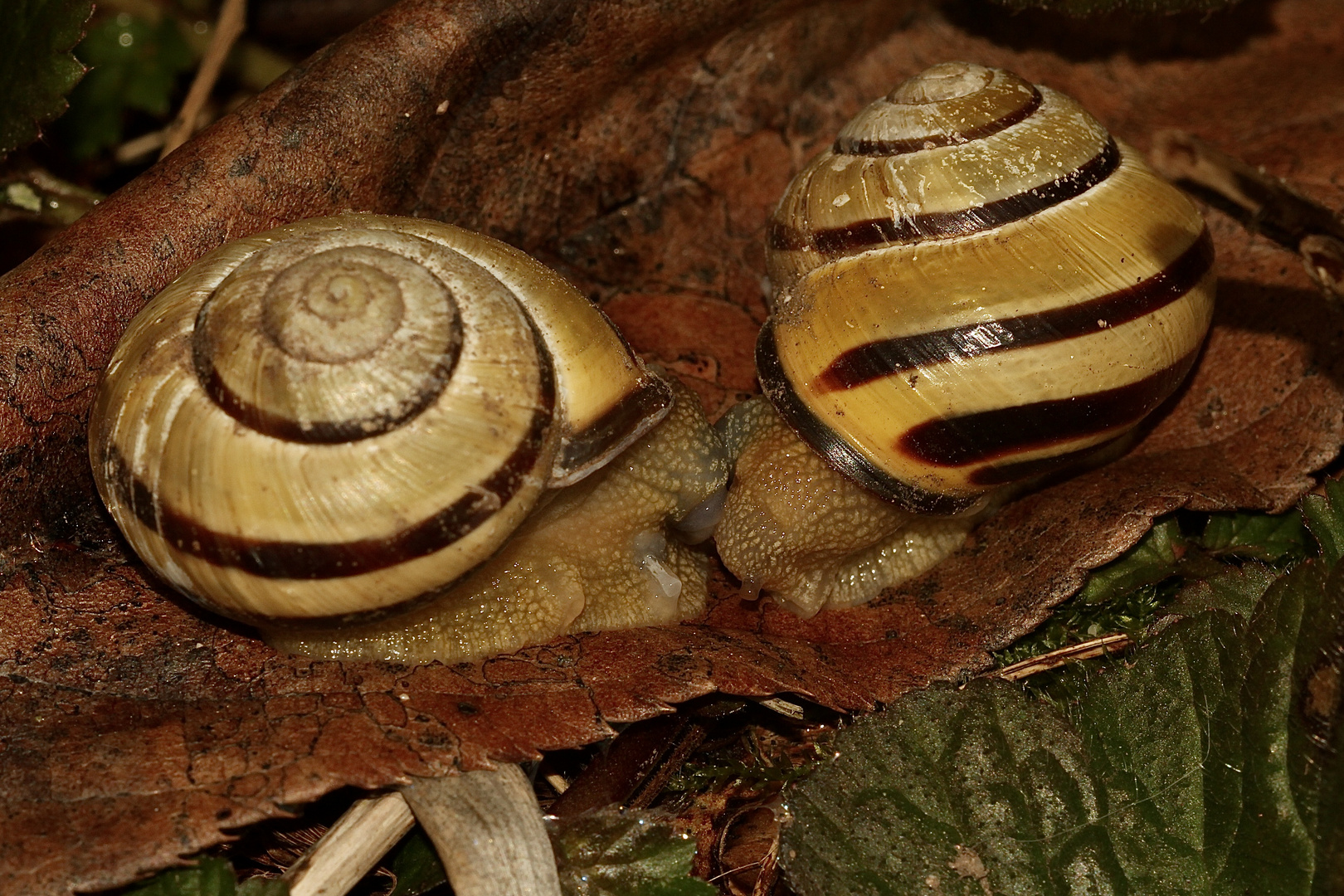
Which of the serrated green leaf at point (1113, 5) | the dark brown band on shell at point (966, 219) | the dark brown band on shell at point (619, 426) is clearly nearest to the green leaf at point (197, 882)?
the dark brown band on shell at point (619, 426)

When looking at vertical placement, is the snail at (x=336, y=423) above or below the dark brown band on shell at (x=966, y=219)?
above

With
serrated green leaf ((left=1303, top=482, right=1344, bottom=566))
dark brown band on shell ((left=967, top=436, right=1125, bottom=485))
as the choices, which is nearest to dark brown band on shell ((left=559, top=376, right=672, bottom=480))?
dark brown band on shell ((left=967, top=436, right=1125, bottom=485))

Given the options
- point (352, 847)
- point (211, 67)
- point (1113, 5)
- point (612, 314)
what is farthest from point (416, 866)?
point (1113, 5)

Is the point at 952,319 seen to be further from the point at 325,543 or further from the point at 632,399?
the point at 325,543

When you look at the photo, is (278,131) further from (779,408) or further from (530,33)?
(779,408)

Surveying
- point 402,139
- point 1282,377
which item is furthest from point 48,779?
point 1282,377

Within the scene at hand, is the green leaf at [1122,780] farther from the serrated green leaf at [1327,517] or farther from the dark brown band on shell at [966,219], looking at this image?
the dark brown band on shell at [966,219]

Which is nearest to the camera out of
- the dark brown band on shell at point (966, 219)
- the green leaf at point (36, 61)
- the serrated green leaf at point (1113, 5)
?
the dark brown band on shell at point (966, 219)
